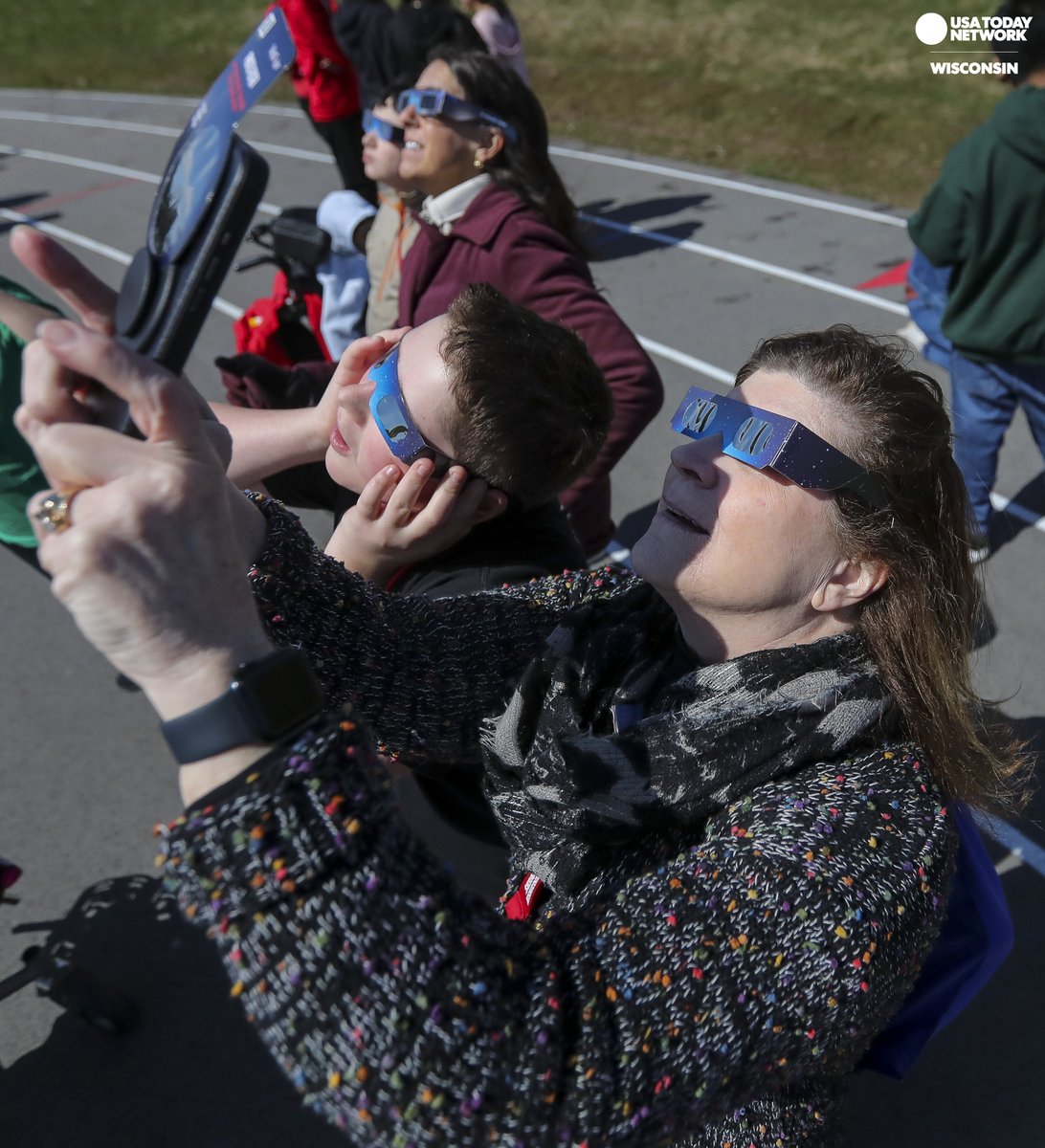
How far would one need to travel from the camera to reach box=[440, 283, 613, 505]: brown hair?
2.06m

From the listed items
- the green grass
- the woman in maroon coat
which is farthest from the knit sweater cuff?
the green grass

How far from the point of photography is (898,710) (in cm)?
156

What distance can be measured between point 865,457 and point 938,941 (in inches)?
30.3

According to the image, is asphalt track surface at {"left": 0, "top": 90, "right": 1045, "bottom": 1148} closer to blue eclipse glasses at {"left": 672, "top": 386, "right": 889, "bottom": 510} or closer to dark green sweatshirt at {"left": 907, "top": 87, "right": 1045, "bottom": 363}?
dark green sweatshirt at {"left": 907, "top": 87, "right": 1045, "bottom": 363}

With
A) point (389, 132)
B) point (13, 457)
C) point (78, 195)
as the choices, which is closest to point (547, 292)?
point (389, 132)

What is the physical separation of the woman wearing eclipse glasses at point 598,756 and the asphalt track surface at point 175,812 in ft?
0.52

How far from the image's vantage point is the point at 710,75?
13398mm

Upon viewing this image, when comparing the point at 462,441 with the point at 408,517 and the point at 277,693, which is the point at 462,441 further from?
the point at 277,693

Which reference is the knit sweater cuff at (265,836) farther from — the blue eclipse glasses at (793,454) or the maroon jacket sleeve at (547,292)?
the maroon jacket sleeve at (547,292)

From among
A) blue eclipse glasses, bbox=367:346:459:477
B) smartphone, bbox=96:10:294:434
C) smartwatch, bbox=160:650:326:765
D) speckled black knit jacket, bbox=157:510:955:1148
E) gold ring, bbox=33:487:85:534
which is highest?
smartphone, bbox=96:10:294:434

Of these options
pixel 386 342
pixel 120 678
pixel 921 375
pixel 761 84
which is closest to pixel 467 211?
pixel 386 342

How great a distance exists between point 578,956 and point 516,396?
117cm

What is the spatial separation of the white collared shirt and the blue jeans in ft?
6.64

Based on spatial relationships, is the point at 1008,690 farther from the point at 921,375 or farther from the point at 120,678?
the point at 120,678
